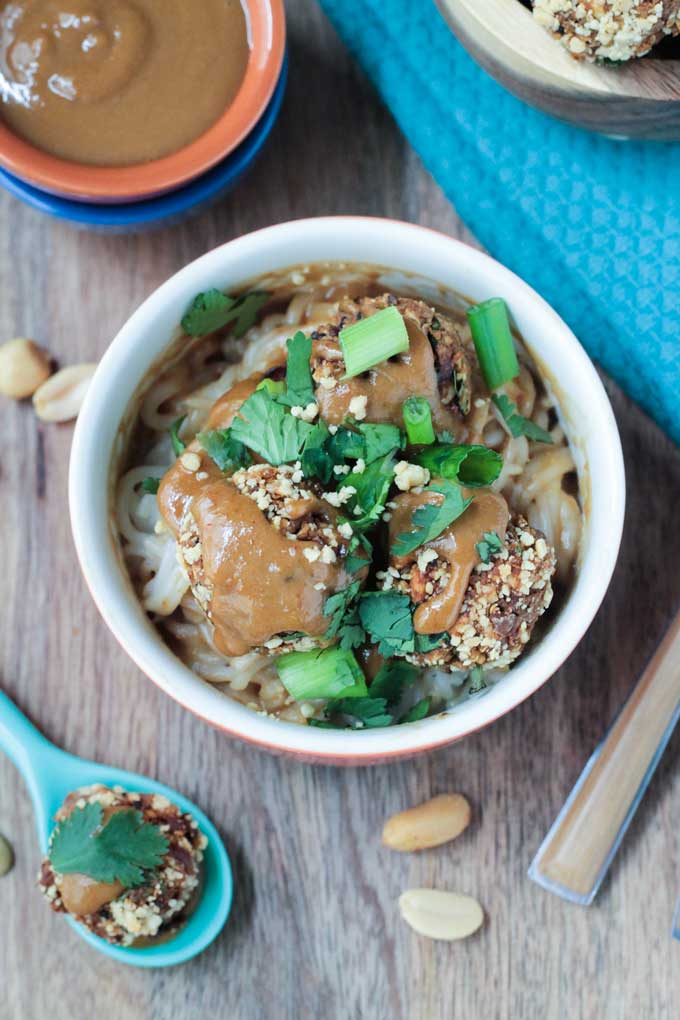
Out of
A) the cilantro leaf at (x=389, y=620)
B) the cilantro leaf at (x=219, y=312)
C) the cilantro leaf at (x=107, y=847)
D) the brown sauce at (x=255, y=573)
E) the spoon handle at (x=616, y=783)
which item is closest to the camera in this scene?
the brown sauce at (x=255, y=573)

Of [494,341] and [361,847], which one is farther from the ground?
[494,341]

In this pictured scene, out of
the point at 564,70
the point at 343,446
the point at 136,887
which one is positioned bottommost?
the point at 136,887

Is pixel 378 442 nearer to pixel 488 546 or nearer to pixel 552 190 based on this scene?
pixel 488 546

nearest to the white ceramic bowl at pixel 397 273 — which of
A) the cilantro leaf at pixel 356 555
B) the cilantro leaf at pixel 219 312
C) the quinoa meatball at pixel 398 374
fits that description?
the cilantro leaf at pixel 219 312

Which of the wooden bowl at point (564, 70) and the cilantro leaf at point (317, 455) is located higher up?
the wooden bowl at point (564, 70)

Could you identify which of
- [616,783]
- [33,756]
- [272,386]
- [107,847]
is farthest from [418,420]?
[33,756]

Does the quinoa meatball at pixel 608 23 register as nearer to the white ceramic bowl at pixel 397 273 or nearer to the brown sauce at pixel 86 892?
the white ceramic bowl at pixel 397 273

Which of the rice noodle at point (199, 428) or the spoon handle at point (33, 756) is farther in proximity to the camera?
the spoon handle at point (33, 756)

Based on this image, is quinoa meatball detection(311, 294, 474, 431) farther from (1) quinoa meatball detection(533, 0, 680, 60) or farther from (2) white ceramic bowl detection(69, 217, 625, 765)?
(1) quinoa meatball detection(533, 0, 680, 60)
